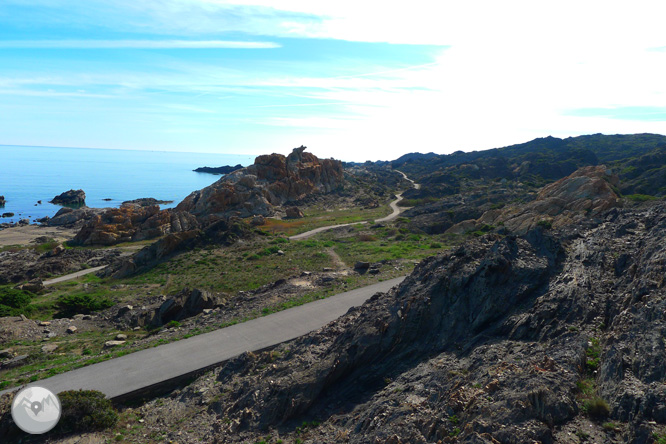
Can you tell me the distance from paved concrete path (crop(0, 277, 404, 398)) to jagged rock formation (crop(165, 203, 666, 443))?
4.37 feet

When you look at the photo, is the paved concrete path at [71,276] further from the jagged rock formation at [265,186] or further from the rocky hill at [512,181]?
the rocky hill at [512,181]

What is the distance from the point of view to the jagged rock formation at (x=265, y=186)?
77250 millimetres

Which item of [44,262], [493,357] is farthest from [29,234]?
[493,357]

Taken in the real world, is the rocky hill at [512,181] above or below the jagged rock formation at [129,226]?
above

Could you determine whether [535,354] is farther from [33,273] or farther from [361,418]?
[33,273]

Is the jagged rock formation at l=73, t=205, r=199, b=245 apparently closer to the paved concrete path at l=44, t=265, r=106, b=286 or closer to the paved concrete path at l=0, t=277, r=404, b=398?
the paved concrete path at l=44, t=265, r=106, b=286

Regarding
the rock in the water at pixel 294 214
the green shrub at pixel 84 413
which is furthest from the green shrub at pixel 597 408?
the rock in the water at pixel 294 214

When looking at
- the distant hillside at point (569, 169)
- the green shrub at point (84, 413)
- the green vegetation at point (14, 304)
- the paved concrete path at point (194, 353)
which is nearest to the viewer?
the green shrub at point (84, 413)

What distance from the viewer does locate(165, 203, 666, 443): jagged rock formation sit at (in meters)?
8.34

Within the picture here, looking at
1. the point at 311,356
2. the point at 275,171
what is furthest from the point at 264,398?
the point at 275,171

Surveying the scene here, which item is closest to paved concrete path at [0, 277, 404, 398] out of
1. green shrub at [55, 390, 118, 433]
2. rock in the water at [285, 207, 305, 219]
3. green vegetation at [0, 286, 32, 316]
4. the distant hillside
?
green shrub at [55, 390, 118, 433]

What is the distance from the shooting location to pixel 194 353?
17344 mm

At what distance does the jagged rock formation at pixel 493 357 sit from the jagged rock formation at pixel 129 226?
51461 millimetres

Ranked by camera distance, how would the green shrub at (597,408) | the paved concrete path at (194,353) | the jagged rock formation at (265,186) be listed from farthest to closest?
the jagged rock formation at (265,186) → the paved concrete path at (194,353) → the green shrub at (597,408)
